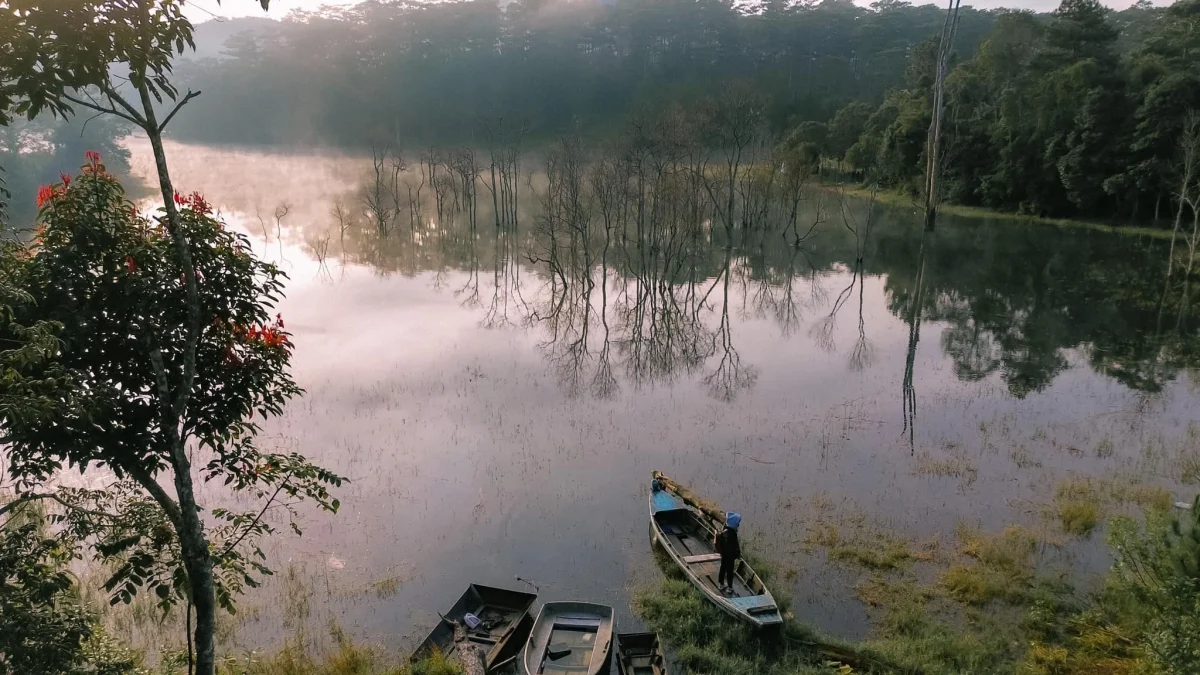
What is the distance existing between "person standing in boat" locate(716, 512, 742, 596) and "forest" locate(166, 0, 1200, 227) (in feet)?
145

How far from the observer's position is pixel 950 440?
17844mm

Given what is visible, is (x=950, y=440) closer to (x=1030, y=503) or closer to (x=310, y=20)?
(x=1030, y=503)

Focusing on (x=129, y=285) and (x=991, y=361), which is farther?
(x=991, y=361)

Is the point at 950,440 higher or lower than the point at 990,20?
lower

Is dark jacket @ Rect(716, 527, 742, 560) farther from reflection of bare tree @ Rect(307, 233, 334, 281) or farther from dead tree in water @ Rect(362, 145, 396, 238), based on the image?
dead tree in water @ Rect(362, 145, 396, 238)

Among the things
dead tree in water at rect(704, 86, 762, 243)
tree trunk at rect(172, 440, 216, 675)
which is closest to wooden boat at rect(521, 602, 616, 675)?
tree trunk at rect(172, 440, 216, 675)

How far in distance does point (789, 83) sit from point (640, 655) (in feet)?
390

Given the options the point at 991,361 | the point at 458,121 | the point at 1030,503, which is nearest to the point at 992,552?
the point at 1030,503

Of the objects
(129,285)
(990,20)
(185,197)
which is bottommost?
(129,285)

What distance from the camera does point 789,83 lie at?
115 meters

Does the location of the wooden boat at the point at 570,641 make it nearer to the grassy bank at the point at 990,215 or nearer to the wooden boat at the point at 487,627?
the wooden boat at the point at 487,627

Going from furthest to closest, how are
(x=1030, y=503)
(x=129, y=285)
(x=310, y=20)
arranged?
(x=310, y=20)
(x=1030, y=503)
(x=129, y=285)

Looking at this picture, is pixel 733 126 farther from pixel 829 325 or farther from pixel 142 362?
pixel 142 362

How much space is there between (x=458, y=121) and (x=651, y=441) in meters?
114
